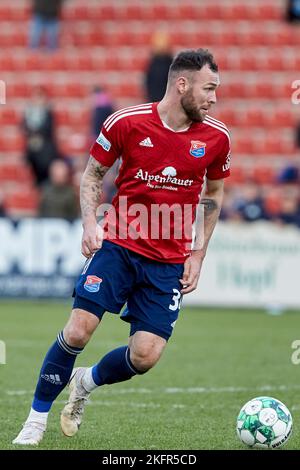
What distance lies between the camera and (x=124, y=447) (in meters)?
6.31

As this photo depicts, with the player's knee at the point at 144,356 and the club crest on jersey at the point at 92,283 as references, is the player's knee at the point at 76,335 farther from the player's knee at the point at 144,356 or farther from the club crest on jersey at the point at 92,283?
the player's knee at the point at 144,356

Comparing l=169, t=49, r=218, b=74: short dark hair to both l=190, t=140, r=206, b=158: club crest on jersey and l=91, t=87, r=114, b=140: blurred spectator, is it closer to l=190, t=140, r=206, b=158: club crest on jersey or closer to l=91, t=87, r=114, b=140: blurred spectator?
l=190, t=140, r=206, b=158: club crest on jersey

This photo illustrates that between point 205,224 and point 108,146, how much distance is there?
0.85 meters

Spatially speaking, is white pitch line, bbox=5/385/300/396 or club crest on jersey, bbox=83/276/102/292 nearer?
club crest on jersey, bbox=83/276/102/292

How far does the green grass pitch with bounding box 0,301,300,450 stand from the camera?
6770 mm

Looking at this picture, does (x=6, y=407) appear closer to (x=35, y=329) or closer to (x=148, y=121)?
(x=148, y=121)

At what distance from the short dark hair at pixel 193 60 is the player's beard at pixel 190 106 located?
0.49 ft

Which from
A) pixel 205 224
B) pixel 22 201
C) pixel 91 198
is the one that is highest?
pixel 91 198

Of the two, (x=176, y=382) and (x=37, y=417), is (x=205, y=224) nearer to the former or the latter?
(x=37, y=417)

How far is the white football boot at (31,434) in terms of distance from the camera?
20.8ft

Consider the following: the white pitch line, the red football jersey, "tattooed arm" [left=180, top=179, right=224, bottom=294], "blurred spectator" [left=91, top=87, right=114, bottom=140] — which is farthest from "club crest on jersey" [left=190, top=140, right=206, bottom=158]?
"blurred spectator" [left=91, top=87, right=114, bottom=140]

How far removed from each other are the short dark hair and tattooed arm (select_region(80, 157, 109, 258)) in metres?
0.75

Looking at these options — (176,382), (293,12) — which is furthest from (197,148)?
(293,12)

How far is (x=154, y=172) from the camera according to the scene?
6.61 m
